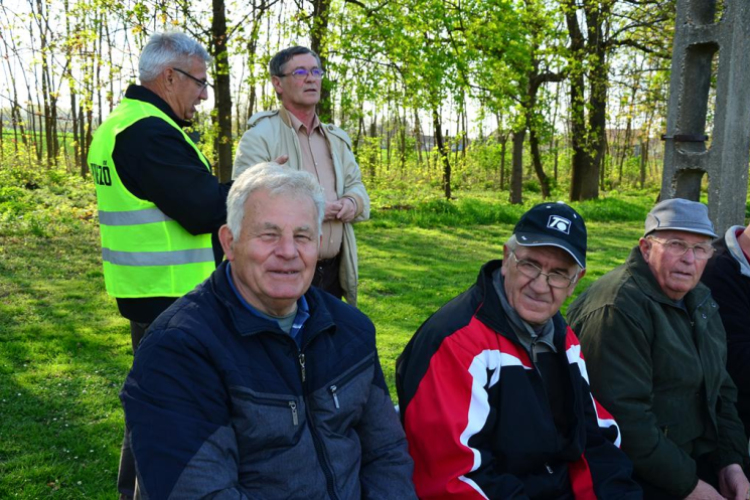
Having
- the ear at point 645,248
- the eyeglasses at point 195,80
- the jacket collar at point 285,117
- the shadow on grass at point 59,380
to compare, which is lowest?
the shadow on grass at point 59,380

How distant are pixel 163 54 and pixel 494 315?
6.16ft

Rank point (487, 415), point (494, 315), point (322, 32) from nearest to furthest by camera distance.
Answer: point (487, 415)
point (494, 315)
point (322, 32)

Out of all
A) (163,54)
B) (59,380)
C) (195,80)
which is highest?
(163,54)

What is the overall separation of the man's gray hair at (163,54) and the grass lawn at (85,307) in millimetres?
2055

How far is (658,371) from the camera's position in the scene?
2752mm

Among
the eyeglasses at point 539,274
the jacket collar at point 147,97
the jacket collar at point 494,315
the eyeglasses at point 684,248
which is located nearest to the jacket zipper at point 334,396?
the jacket collar at point 494,315

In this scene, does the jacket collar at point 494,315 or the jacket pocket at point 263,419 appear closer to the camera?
the jacket pocket at point 263,419

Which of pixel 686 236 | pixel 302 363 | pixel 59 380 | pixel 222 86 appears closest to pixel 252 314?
pixel 302 363

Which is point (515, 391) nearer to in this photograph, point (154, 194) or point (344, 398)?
point (344, 398)

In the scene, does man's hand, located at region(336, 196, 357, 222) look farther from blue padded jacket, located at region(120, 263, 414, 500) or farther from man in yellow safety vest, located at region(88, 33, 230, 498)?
blue padded jacket, located at region(120, 263, 414, 500)

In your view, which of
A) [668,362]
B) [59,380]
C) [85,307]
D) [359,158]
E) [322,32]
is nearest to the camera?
[668,362]

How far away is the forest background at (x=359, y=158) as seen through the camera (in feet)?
14.5

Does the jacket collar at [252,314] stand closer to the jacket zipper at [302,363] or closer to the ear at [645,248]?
the jacket zipper at [302,363]

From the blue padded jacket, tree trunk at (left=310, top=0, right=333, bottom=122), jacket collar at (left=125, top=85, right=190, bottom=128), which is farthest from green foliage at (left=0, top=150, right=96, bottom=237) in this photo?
the blue padded jacket
